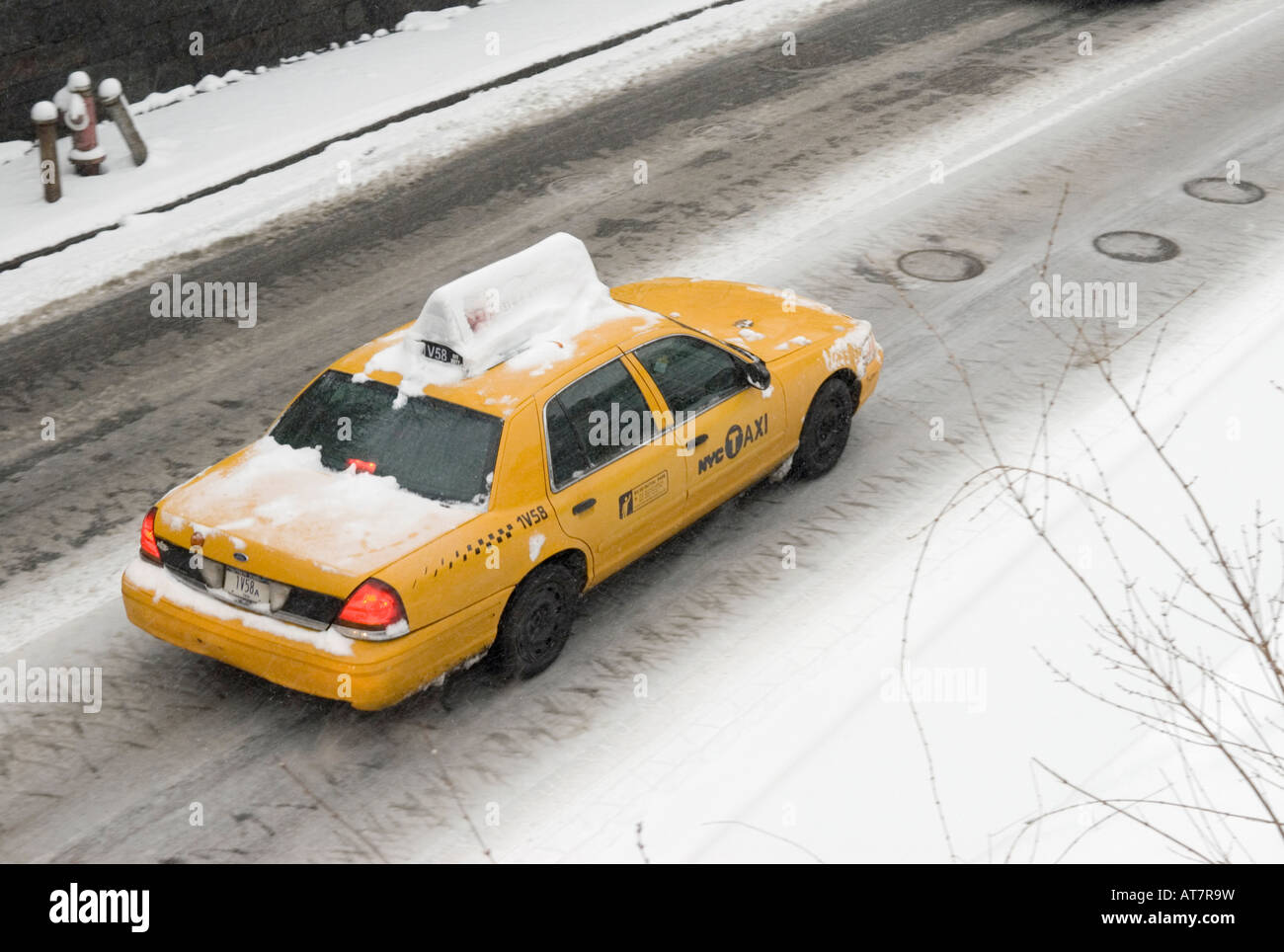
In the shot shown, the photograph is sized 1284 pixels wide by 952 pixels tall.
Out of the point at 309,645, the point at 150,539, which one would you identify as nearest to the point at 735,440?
the point at 309,645

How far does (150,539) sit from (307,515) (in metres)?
0.91

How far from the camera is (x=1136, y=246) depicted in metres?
12.9

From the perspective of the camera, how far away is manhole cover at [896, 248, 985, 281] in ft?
41.1

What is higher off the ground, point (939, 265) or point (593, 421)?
point (593, 421)

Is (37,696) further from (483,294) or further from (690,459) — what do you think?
(690,459)

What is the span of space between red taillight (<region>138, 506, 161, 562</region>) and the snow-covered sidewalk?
724 cm

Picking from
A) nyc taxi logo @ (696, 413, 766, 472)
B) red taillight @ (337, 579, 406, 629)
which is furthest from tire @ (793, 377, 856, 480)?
red taillight @ (337, 579, 406, 629)

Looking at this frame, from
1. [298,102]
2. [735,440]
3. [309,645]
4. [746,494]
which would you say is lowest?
[746,494]

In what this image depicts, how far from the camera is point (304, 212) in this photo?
47.4 ft

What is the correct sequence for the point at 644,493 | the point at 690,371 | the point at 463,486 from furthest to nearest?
the point at 690,371
the point at 644,493
the point at 463,486

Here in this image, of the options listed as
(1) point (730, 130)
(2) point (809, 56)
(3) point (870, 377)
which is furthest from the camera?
(2) point (809, 56)

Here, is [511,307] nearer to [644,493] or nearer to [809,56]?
[644,493]

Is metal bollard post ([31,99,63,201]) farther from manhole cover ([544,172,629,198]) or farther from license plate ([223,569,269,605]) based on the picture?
license plate ([223,569,269,605])

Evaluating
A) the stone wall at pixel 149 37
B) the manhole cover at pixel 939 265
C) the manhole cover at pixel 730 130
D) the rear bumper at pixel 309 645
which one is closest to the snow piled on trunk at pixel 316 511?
the rear bumper at pixel 309 645
